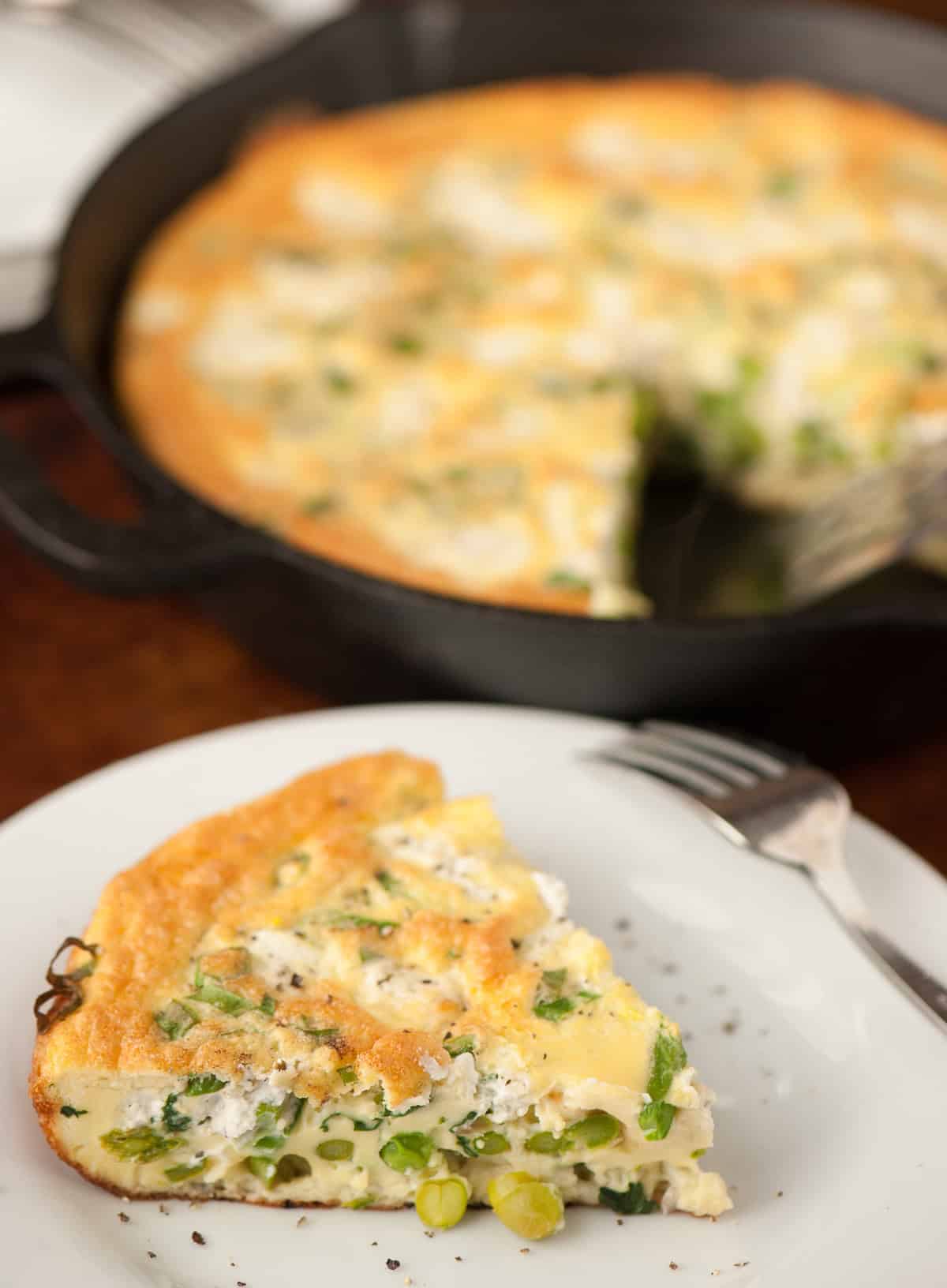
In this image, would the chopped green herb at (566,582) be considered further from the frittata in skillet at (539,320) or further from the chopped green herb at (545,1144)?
the chopped green herb at (545,1144)

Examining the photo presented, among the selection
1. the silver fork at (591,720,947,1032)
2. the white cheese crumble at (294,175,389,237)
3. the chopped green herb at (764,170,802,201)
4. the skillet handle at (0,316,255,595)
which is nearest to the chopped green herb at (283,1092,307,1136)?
the silver fork at (591,720,947,1032)

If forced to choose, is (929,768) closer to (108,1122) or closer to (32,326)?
(108,1122)

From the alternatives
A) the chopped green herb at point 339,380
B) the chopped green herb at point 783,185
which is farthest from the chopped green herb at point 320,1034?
the chopped green herb at point 783,185

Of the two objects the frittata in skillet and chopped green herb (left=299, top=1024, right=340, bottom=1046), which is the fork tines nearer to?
the frittata in skillet

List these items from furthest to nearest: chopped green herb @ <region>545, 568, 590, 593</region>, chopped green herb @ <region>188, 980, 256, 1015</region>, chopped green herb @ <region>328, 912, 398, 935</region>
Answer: chopped green herb @ <region>545, 568, 590, 593</region> < chopped green herb @ <region>328, 912, 398, 935</region> < chopped green herb @ <region>188, 980, 256, 1015</region>

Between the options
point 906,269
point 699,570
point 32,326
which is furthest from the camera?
point 906,269

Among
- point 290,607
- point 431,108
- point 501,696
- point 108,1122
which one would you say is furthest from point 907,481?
point 108,1122
